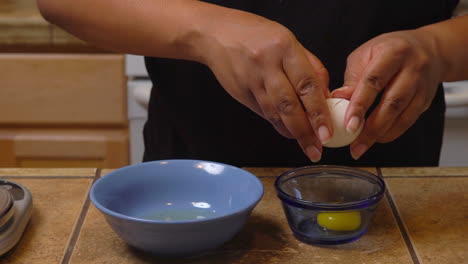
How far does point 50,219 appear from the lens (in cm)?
83

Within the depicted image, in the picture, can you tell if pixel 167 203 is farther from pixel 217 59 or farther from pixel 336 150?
pixel 336 150

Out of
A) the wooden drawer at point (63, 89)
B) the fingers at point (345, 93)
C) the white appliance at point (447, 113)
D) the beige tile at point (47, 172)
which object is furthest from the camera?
the wooden drawer at point (63, 89)

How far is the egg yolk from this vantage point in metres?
0.76

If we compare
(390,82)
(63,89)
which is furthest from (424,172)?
(63,89)

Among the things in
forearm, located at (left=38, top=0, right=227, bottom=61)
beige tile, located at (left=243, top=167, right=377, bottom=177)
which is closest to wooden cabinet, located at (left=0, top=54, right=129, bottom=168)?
forearm, located at (left=38, top=0, right=227, bottom=61)

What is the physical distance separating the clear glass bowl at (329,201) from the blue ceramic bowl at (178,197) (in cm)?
5

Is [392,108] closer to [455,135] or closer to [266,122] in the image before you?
[266,122]

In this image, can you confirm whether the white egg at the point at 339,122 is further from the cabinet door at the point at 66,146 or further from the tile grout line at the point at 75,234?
the cabinet door at the point at 66,146

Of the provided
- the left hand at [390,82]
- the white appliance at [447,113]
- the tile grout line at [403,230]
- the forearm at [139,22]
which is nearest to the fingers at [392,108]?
the left hand at [390,82]

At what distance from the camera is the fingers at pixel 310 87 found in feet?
2.43

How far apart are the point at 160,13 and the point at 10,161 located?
127 cm

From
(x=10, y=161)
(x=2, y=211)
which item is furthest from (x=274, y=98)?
(x=10, y=161)

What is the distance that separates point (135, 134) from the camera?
1832 millimetres

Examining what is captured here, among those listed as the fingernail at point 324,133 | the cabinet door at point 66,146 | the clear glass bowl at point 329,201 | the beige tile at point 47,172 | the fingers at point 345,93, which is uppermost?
the fingers at point 345,93
